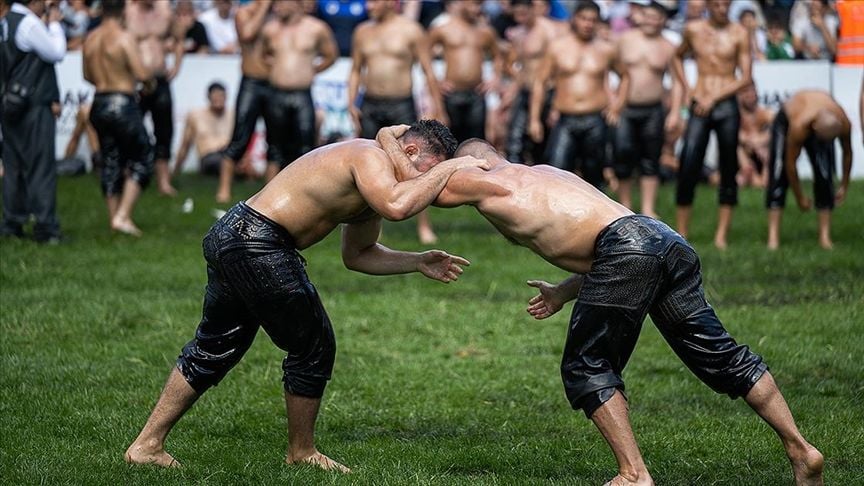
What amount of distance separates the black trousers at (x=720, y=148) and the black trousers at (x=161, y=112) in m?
5.75

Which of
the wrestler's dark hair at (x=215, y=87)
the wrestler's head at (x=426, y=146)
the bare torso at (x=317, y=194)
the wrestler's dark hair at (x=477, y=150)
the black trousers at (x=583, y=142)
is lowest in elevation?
the wrestler's dark hair at (x=215, y=87)

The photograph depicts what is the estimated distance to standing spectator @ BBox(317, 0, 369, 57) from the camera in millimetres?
18406

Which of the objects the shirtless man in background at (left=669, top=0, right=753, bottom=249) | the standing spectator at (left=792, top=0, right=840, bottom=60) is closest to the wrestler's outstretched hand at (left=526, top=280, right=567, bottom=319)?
the shirtless man in background at (left=669, top=0, right=753, bottom=249)

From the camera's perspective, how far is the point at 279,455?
19.7 feet

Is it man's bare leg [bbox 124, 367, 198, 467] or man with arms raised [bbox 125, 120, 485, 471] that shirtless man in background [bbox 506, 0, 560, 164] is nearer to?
man with arms raised [bbox 125, 120, 485, 471]

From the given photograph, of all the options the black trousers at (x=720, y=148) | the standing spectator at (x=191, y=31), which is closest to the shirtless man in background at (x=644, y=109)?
the black trousers at (x=720, y=148)

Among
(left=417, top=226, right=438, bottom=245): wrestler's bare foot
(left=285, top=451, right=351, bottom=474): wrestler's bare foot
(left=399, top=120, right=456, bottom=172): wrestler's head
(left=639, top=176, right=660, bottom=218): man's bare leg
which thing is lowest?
(left=639, top=176, right=660, bottom=218): man's bare leg

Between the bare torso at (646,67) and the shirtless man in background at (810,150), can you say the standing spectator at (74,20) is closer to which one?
the bare torso at (646,67)

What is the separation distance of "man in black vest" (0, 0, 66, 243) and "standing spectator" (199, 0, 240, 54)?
232 inches

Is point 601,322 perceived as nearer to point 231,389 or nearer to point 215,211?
point 231,389

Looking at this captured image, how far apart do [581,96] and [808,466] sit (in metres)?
7.92

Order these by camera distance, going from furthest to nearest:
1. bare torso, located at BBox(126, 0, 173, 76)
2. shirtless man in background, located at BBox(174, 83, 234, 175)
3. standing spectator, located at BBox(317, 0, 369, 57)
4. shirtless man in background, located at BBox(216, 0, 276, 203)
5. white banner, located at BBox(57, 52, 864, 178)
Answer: standing spectator, located at BBox(317, 0, 369, 57), shirtless man in background, located at BBox(174, 83, 234, 175), white banner, located at BBox(57, 52, 864, 178), bare torso, located at BBox(126, 0, 173, 76), shirtless man in background, located at BBox(216, 0, 276, 203)

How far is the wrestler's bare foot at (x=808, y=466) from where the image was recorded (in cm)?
521

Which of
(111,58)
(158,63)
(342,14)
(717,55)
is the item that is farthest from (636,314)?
(342,14)
